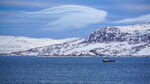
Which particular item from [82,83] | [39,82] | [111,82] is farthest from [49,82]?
[111,82]

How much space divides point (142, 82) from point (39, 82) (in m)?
32.0

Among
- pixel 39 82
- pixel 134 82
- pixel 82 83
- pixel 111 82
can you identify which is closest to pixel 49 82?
pixel 39 82

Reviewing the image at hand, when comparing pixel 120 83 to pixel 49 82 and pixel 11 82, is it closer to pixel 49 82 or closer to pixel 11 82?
pixel 49 82

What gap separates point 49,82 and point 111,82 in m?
19.4

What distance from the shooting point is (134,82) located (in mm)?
110688

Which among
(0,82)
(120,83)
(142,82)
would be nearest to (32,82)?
(0,82)

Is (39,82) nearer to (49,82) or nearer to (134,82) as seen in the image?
(49,82)

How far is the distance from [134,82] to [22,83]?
34.7 m

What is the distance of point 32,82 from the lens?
4313 inches

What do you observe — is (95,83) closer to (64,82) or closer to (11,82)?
(64,82)

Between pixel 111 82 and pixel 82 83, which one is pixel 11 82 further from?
pixel 111 82

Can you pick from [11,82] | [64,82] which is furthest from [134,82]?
[11,82]

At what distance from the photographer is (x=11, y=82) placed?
109 metres

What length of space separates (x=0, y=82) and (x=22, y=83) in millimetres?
6688
